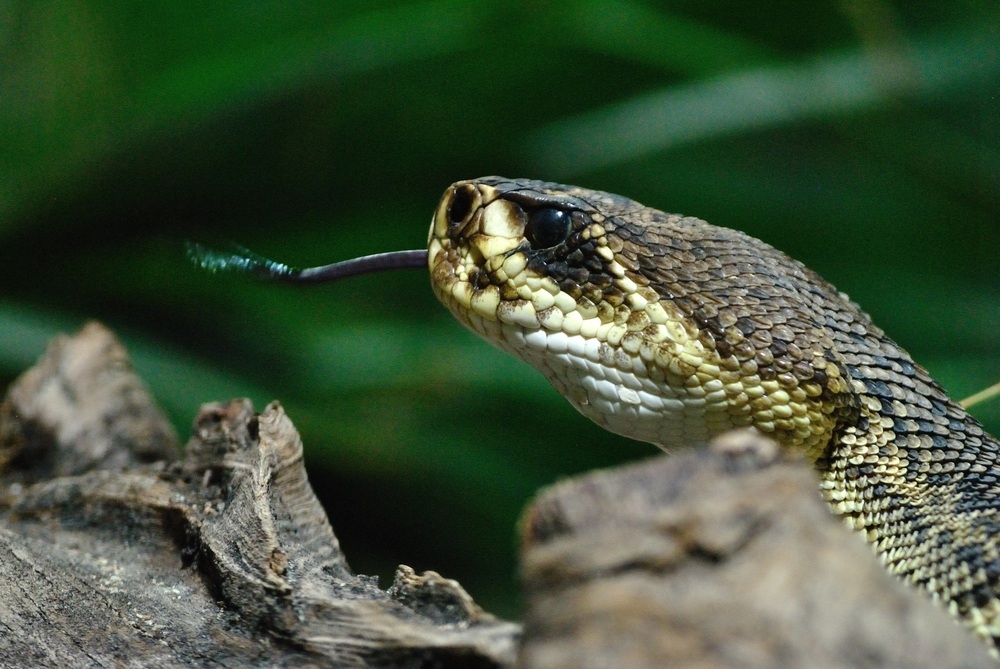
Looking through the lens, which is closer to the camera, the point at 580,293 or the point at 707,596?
the point at 707,596

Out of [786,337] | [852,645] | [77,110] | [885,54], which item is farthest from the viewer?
[77,110]

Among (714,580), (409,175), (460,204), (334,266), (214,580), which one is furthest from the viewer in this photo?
(409,175)

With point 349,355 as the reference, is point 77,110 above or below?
above

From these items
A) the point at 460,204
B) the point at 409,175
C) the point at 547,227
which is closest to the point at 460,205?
the point at 460,204

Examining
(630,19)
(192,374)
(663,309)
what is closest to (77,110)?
(192,374)

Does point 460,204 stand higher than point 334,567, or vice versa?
point 460,204

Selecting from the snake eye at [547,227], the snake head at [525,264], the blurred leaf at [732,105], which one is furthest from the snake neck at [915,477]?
the blurred leaf at [732,105]

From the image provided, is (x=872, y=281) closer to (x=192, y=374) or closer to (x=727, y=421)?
(x=727, y=421)

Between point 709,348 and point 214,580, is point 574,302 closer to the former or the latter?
point 709,348
